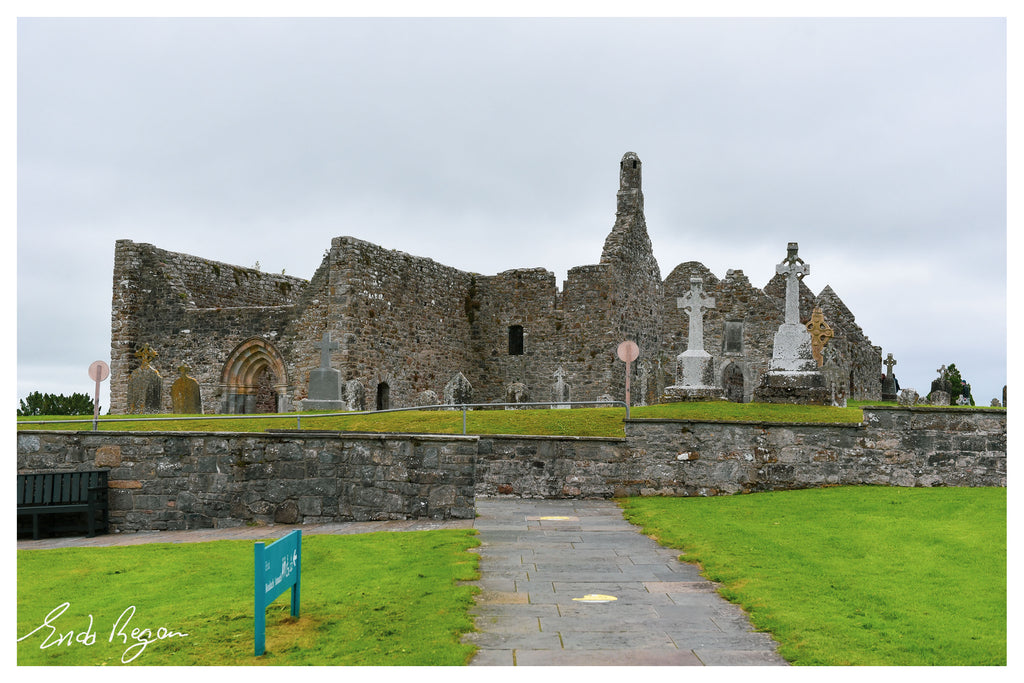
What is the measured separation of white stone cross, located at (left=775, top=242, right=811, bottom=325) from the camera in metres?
19.1

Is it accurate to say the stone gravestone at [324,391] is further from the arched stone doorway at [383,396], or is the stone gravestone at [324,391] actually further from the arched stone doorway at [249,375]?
the arched stone doorway at [249,375]

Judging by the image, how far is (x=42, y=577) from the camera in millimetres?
9211

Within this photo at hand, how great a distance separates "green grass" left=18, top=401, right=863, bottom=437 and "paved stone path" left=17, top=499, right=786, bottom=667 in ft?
10.6

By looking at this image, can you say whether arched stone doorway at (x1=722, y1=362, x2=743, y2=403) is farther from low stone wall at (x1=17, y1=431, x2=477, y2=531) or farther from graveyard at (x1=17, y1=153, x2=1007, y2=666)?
low stone wall at (x1=17, y1=431, x2=477, y2=531)

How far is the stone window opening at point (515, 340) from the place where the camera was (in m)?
29.9

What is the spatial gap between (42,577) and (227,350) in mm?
17370

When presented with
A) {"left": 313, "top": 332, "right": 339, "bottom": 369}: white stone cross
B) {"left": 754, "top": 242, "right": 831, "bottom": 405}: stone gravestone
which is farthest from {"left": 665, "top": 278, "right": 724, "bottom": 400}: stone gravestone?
{"left": 313, "top": 332, "right": 339, "bottom": 369}: white stone cross

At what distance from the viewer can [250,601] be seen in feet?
24.1

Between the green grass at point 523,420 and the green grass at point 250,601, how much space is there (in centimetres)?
474

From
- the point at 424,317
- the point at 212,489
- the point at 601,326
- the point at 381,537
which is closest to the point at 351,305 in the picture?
the point at 424,317

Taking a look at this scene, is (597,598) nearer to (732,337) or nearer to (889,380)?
(732,337)

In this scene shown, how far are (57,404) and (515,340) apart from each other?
1528 cm

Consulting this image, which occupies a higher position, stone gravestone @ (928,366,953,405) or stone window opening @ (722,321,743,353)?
stone window opening @ (722,321,743,353)

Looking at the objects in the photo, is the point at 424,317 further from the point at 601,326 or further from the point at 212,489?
the point at 212,489
